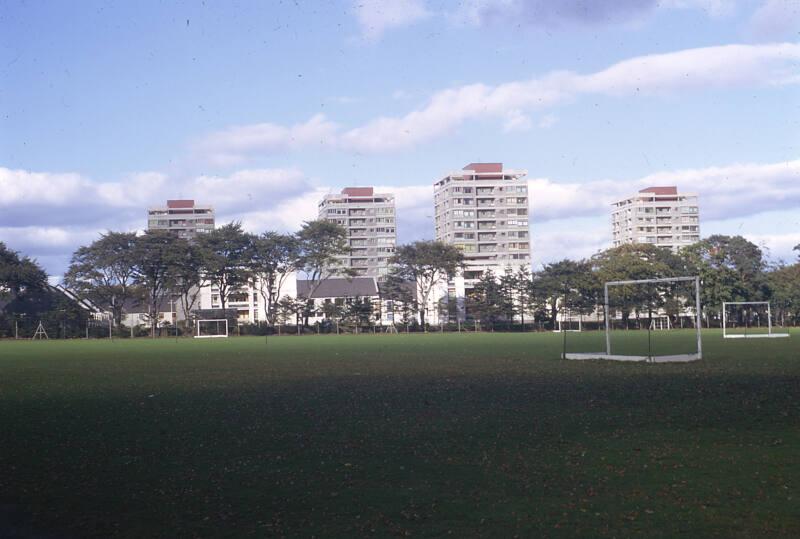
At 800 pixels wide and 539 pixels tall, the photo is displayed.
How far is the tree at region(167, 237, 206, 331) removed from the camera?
82.4 m

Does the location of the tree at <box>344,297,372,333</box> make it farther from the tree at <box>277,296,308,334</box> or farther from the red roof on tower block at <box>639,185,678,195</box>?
the red roof on tower block at <box>639,185,678,195</box>

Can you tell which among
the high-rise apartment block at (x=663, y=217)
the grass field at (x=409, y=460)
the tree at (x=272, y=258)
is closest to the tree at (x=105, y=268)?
the tree at (x=272, y=258)

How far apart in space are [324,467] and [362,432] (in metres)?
2.65

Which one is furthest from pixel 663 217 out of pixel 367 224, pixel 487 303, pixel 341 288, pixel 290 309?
pixel 290 309

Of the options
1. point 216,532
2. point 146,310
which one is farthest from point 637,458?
point 146,310

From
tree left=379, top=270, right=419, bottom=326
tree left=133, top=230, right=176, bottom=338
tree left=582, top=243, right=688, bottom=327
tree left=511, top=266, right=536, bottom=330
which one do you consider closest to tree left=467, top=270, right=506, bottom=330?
tree left=511, top=266, right=536, bottom=330

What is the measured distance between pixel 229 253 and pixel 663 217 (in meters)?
115

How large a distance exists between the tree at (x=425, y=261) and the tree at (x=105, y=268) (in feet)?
96.2

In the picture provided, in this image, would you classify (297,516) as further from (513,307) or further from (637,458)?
(513,307)

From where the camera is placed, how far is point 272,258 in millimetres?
88812

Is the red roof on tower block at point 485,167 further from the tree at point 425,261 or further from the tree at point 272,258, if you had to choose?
the tree at point 272,258

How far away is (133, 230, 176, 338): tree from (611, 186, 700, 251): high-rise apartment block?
115233mm

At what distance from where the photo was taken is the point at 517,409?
1513cm

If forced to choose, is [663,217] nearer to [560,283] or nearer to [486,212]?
[486,212]
